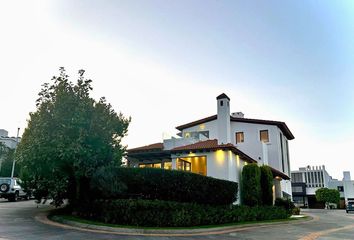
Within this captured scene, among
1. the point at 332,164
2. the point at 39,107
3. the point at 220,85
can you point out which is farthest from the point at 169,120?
the point at 332,164

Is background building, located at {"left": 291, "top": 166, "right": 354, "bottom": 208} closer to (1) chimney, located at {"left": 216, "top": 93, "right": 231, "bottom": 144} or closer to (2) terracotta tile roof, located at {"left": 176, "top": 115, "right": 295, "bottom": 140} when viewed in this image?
(2) terracotta tile roof, located at {"left": 176, "top": 115, "right": 295, "bottom": 140}

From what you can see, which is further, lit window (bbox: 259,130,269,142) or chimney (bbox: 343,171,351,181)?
chimney (bbox: 343,171,351,181)

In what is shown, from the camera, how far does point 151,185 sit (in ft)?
55.3

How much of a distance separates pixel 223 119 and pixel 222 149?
542cm

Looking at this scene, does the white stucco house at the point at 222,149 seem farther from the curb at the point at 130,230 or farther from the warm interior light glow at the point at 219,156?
the curb at the point at 130,230

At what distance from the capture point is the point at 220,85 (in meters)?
26.9

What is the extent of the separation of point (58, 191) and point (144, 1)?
483 inches

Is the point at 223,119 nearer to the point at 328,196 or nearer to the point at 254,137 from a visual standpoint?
the point at 254,137

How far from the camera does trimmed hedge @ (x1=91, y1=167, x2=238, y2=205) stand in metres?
16.0

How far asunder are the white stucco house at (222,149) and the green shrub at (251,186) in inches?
32.1

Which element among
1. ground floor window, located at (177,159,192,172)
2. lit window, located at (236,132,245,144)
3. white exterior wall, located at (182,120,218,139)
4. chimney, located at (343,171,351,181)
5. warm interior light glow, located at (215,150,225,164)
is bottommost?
ground floor window, located at (177,159,192,172)

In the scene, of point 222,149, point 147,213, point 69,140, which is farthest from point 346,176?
point 69,140

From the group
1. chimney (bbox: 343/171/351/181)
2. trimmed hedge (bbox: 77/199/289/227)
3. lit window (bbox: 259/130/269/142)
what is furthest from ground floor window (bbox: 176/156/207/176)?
chimney (bbox: 343/171/351/181)

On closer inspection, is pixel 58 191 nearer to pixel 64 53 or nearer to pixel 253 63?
pixel 64 53
